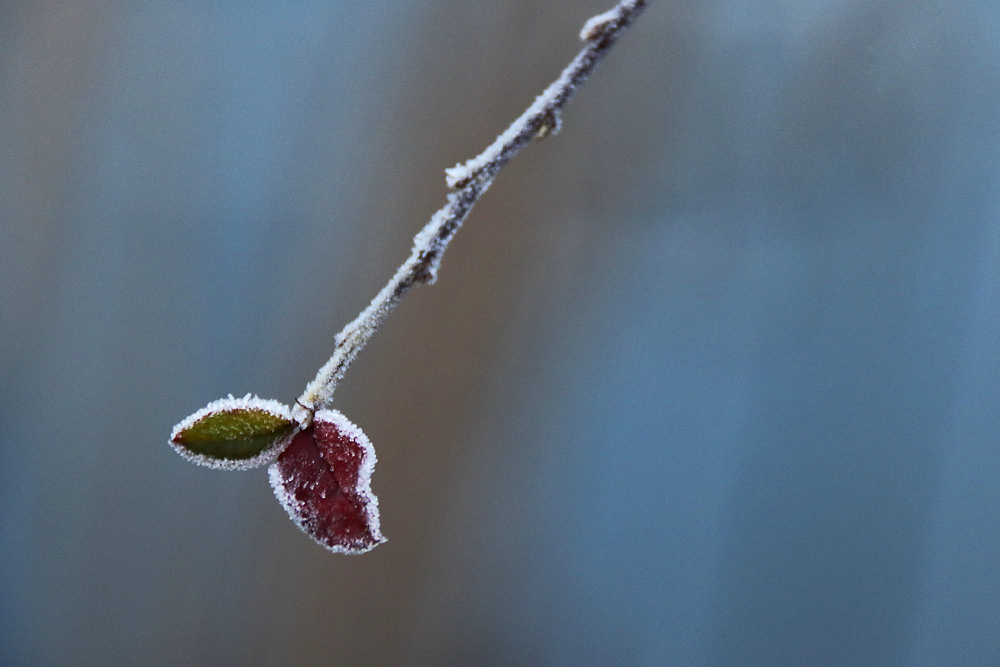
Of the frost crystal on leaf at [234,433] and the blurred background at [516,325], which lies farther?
the blurred background at [516,325]

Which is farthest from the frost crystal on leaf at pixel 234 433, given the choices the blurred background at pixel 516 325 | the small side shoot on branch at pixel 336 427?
the blurred background at pixel 516 325

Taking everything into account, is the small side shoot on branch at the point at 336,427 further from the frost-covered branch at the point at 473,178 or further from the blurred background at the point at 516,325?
the blurred background at the point at 516,325

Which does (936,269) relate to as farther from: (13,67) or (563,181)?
(13,67)

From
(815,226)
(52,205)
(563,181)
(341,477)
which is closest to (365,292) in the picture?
(563,181)

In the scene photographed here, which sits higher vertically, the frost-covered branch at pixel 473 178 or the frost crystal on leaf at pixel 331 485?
the frost-covered branch at pixel 473 178

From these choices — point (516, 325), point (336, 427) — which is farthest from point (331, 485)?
point (516, 325)

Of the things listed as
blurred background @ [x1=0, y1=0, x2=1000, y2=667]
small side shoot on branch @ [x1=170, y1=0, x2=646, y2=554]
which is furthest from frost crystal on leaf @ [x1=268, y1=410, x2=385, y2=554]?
blurred background @ [x1=0, y1=0, x2=1000, y2=667]
